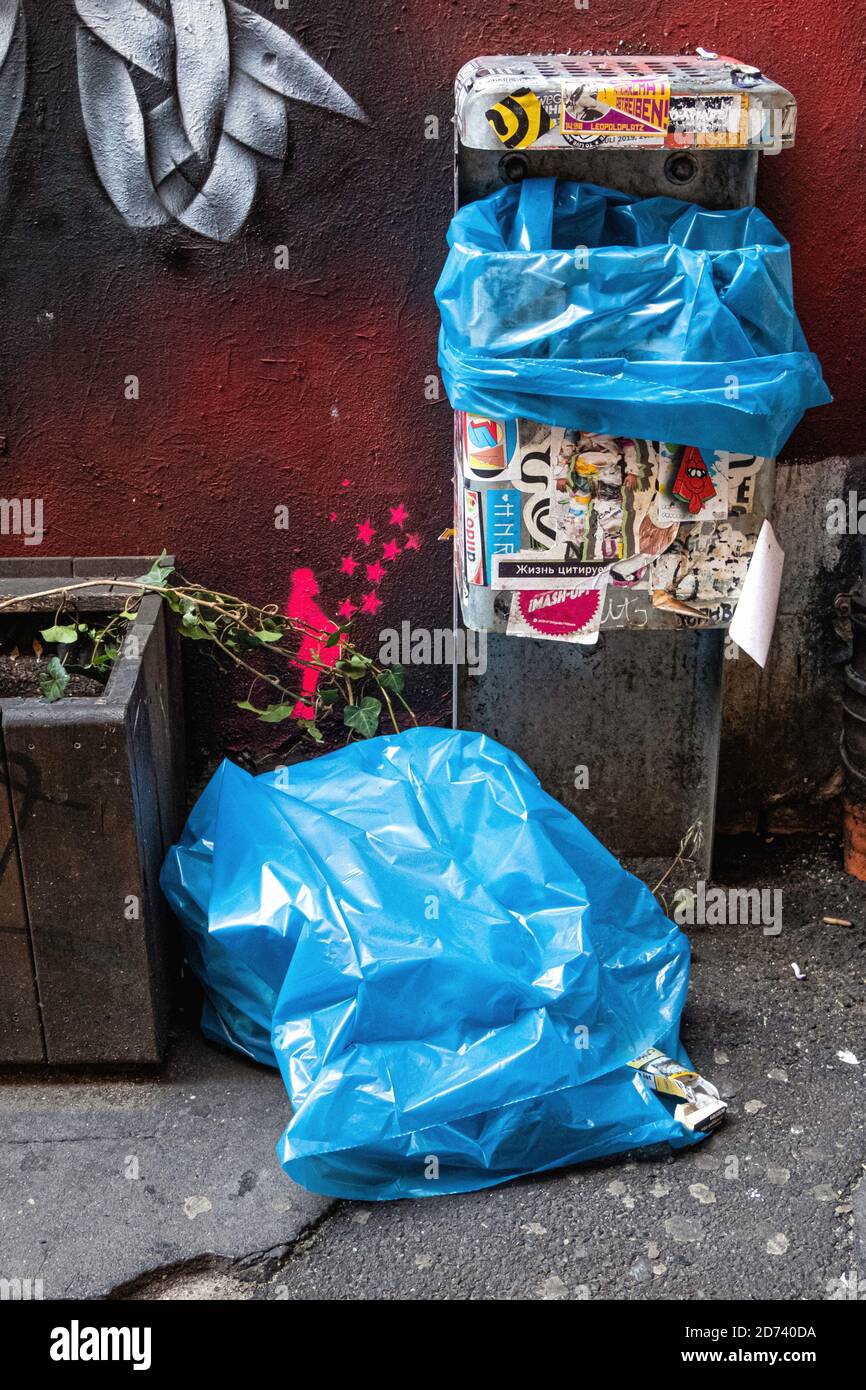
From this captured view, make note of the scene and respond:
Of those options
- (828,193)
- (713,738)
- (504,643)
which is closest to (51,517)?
(504,643)

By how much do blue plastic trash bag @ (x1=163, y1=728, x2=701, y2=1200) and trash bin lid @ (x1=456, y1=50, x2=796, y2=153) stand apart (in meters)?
1.14

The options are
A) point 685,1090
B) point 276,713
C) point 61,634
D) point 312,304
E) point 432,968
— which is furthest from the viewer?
point 276,713

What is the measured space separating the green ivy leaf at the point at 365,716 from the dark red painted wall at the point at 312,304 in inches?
7.8

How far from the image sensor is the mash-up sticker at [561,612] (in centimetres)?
252

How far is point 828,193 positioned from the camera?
8.87ft

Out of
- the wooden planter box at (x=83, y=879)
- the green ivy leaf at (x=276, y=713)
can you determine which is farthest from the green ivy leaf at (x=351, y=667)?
the wooden planter box at (x=83, y=879)

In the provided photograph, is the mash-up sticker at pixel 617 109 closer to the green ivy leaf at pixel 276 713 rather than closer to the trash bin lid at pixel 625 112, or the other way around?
the trash bin lid at pixel 625 112

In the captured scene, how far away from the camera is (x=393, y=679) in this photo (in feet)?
9.84

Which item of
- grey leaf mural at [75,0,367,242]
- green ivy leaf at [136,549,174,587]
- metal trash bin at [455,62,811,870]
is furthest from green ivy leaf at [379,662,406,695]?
grey leaf mural at [75,0,367,242]

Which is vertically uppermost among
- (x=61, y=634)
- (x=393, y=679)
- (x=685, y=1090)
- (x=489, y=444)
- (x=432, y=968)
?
(x=489, y=444)

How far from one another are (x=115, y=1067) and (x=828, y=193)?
2.27 metres

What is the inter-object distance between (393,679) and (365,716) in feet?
0.37

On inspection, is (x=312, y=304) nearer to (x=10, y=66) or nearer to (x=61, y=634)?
(x=10, y=66)

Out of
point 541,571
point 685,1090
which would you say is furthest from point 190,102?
point 685,1090
